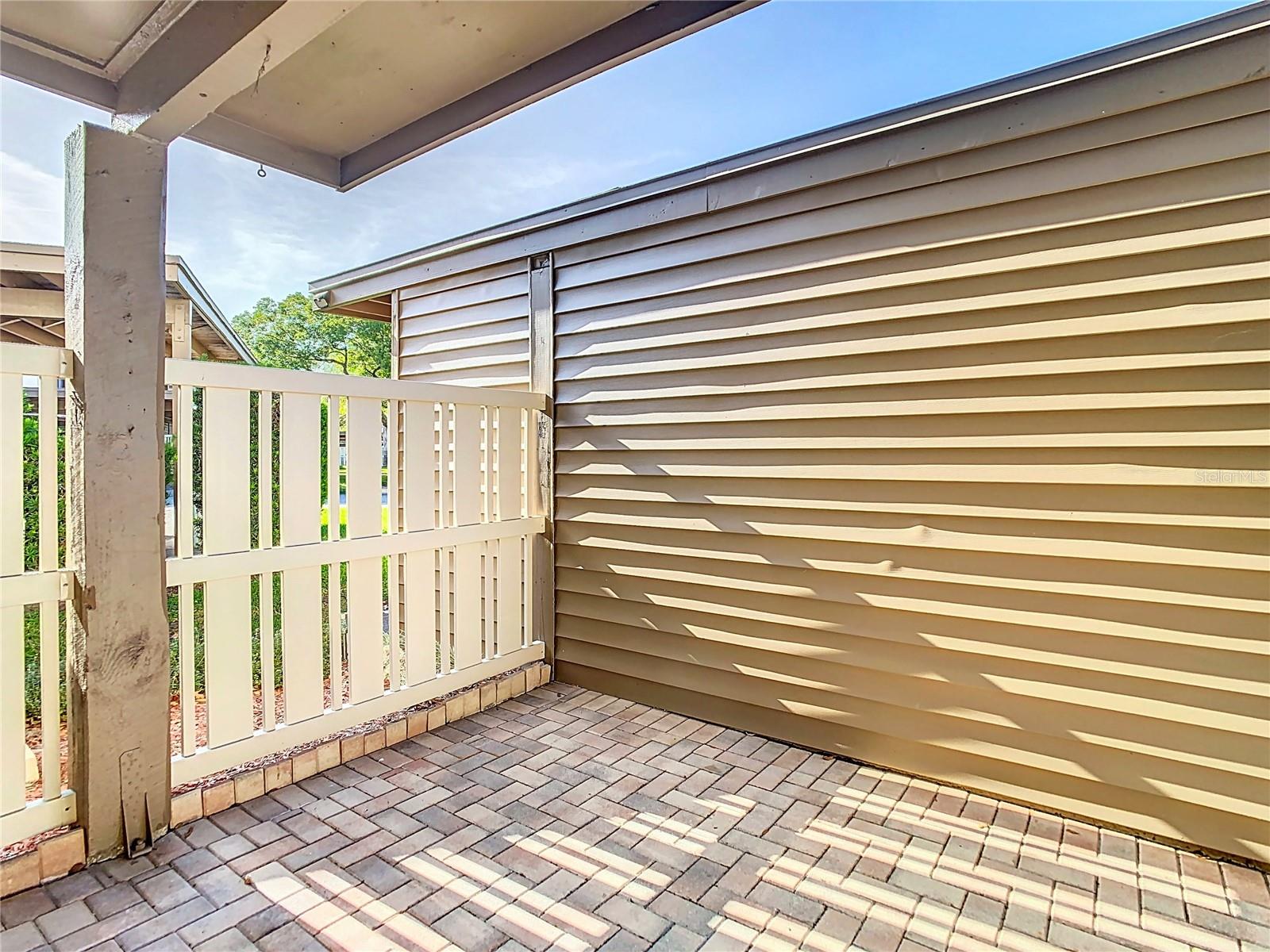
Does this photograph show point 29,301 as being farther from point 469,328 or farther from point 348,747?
point 348,747

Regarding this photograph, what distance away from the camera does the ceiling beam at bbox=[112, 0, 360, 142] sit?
150cm

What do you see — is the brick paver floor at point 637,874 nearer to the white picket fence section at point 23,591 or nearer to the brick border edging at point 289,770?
the brick border edging at point 289,770

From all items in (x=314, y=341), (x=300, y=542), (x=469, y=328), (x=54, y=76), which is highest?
(x=314, y=341)

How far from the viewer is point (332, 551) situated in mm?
2547

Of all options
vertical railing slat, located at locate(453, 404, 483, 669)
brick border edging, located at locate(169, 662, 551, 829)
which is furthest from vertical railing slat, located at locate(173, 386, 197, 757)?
vertical railing slat, located at locate(453, 404, 483, 669)

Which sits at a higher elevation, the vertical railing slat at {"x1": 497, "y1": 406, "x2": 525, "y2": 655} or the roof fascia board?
the roof fascia board

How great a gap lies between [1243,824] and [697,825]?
165cm

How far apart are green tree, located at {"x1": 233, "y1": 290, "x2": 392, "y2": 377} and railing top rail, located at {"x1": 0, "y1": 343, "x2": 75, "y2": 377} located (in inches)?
796

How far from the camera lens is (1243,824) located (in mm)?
1938

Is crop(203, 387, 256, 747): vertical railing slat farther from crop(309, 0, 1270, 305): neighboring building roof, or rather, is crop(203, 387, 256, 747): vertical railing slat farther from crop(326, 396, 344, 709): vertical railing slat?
crop(309, 0, 1270, 305): neighboring building roof

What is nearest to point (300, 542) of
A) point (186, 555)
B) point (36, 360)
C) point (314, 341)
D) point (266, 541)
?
point (266, 541)

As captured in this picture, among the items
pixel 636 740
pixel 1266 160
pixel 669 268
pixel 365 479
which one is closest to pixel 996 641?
pixel 636 740

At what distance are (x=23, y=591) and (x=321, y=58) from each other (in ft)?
6.23

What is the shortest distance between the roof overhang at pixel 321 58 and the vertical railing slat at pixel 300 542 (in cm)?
98
